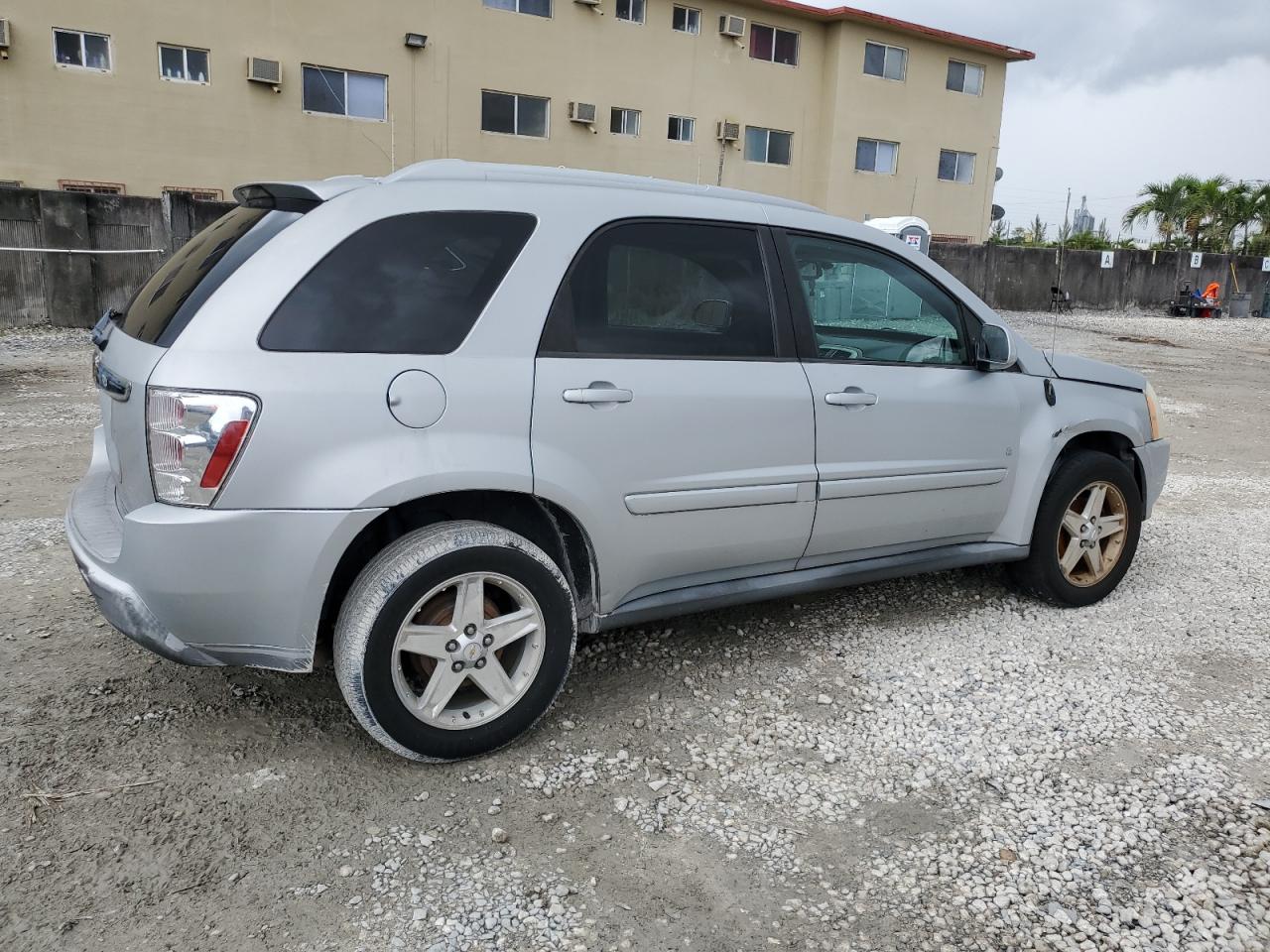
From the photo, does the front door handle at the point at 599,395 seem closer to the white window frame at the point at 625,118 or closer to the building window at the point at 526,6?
the building window at the point at 526,6

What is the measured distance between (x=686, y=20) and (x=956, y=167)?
9816 mm

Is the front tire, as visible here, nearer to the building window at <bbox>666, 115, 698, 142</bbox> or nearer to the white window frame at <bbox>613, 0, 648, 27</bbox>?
the white window frame at <bbox>613, 0, 648, 27</bbox>

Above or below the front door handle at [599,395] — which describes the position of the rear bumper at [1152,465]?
below

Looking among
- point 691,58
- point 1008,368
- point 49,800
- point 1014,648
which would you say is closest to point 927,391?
point 1008,368

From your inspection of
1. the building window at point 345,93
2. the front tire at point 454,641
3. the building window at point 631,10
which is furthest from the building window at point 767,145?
the front tire at point 454,641

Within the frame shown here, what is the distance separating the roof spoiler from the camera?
2936mm

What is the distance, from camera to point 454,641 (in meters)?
2.92

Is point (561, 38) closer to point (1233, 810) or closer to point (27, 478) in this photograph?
point (27, 478)

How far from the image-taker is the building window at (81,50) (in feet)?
61.0

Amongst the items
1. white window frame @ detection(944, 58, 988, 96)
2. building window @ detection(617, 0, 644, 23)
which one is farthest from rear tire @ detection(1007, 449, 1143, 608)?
white window frame @ detection(944, 58, 988, 96)

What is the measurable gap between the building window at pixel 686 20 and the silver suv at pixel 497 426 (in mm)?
22334

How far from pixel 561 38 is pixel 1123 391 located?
2083 cm

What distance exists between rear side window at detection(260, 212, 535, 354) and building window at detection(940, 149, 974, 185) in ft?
93.0

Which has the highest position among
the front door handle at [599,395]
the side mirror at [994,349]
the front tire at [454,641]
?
the side mirror at [994,349]
